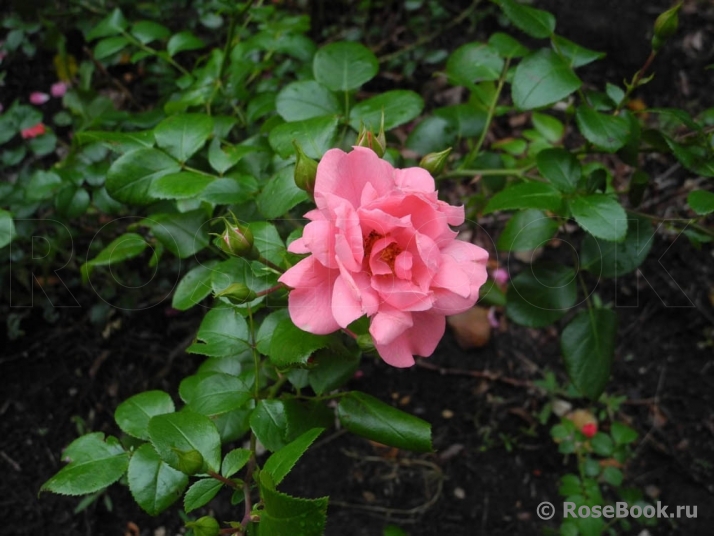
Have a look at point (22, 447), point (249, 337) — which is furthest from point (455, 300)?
point (22, 447)

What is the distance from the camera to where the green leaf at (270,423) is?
2.92 ft

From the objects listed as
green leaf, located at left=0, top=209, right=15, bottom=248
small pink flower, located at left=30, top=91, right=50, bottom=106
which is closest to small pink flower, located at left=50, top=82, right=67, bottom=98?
small pink flower, located at left=30, top=91, right=50, bottom=106

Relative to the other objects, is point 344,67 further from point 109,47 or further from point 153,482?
point 153,482

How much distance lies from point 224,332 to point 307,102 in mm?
464

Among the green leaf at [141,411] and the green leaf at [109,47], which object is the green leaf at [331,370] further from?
the green leaf at [109,47]

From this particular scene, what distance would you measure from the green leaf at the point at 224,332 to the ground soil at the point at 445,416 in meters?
0.84

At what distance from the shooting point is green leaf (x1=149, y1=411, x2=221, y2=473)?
0.83 m

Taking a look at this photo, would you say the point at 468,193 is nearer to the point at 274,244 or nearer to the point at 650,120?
the point at 650,120

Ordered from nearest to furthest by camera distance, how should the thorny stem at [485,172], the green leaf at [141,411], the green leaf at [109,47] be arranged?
the green leaf at [141,411], the thorny stem at [485,172], the green leaf at [109,47]

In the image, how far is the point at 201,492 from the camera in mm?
856

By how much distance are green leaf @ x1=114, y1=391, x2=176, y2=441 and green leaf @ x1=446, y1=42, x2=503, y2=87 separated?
87 centimetres

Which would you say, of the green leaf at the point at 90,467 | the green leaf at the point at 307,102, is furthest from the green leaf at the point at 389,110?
the green leaf at the point at 90,467

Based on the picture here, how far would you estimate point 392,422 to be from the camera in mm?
905

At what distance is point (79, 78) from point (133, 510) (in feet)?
5.14
